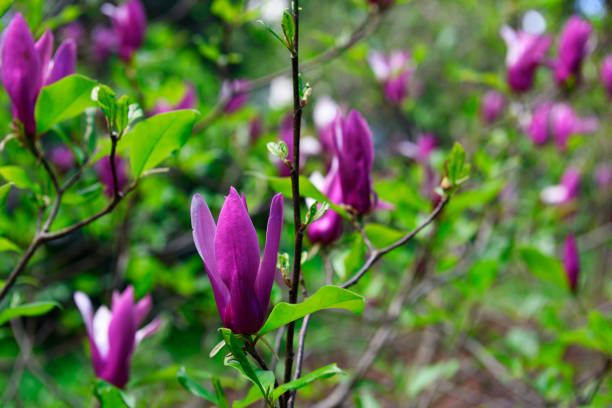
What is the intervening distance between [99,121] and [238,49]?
4528mm

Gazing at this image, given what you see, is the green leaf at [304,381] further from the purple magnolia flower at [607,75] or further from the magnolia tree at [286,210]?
the purple magnolia flower at [607,75]

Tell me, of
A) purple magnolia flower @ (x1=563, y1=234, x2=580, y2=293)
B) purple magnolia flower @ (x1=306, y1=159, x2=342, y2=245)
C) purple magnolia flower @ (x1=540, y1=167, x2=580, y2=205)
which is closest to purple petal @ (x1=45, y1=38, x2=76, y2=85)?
purple magnolia flower @ (x1=306, y1=159, x2=342, y2=245)

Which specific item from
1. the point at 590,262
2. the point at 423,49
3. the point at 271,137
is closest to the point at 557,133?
the point at 423,49

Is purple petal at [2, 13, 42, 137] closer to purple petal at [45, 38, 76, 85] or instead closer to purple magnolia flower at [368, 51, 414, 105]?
purple petal at [45, 38, 76, 85]

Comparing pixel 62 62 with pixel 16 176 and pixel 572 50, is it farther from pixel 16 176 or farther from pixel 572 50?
pixel 572 50

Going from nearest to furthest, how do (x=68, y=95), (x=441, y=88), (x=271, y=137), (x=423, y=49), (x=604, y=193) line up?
(x=68, y=95) < (x=423, y=49) < (x=271, y=137) < (x=604, y=193) < (x=441, y=88)

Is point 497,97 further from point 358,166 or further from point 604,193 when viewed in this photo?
point 358,166

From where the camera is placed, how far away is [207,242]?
20.1 inches

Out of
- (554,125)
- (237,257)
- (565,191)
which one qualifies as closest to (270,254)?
(237,257)

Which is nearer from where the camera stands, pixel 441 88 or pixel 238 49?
pixel 238 49

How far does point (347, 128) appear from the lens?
0.74 meters

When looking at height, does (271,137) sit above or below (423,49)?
below

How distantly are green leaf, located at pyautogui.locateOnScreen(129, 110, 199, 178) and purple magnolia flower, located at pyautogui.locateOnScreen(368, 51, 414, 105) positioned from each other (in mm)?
1393

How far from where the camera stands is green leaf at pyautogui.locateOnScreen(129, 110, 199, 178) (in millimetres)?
636
